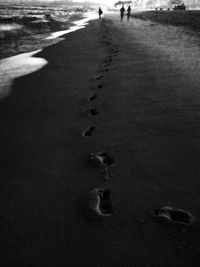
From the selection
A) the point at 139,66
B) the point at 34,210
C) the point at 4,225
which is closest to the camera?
the point at 4,225

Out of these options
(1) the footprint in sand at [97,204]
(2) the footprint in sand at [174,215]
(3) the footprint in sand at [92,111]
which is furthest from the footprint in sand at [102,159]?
(3) the footprint in sand at [92,111]

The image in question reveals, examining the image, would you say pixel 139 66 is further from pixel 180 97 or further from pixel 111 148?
pixel 111 148

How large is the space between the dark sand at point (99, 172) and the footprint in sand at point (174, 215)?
0.18 feet

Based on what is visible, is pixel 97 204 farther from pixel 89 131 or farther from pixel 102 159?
pixel 89 131

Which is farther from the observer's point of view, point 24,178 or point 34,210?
point 24,178

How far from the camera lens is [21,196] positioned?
2.26m

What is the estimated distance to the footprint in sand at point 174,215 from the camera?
1905 millimetres

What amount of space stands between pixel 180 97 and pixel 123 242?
3.05 meters

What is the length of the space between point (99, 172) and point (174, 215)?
89 centimetres

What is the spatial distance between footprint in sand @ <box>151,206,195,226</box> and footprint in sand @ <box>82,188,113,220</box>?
406 millimetres

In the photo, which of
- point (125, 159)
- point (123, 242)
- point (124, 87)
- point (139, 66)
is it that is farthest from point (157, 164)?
point (139, 66)

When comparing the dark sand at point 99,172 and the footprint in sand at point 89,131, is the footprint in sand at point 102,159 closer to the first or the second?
the dark sand at point 99,172

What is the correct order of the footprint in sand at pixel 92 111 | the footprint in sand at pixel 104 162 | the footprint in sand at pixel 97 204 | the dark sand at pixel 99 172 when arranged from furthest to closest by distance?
the footprint in sand at pixel 92 111, the footprint in sand at pixel 104 162, the footprint in sand at pixel 97 204, the dark sand at pixel 99 172

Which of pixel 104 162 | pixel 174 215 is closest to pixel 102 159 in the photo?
pixel 104 162
